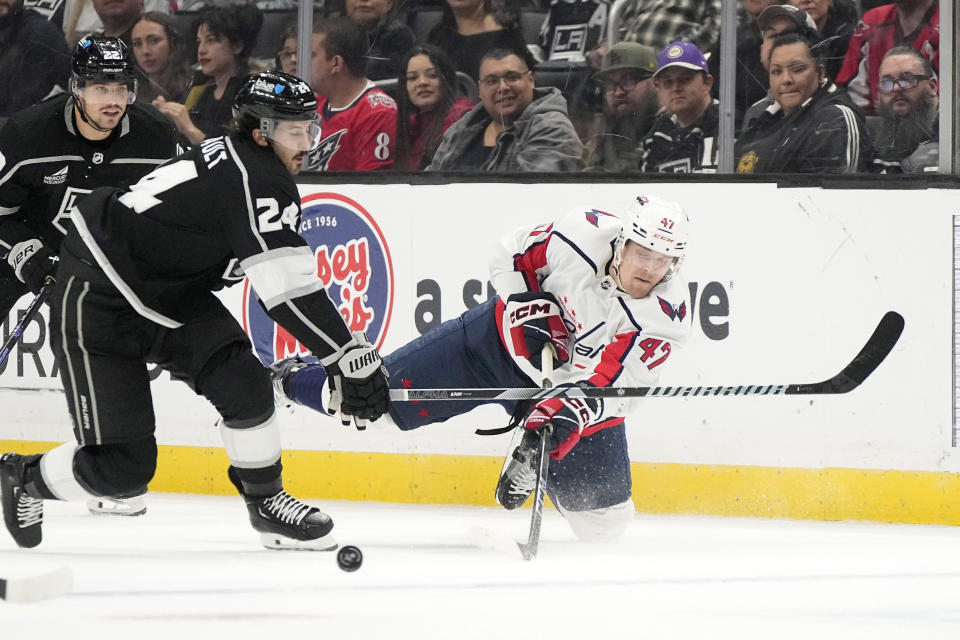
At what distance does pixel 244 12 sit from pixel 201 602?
277 centimetres

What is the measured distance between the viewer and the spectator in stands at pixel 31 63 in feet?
15.4

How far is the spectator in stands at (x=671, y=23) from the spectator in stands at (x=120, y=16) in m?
1.81

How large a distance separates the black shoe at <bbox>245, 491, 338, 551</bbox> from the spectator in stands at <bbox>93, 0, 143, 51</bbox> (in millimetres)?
2446

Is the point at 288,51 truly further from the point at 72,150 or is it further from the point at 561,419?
the point at 561,419

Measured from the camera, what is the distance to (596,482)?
339 cm

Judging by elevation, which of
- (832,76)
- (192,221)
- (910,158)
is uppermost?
(832,76)

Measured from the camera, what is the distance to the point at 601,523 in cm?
339

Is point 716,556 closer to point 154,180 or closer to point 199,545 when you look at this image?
point 199,545

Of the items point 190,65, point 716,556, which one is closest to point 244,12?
point 190,65

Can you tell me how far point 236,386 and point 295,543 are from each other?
464mm

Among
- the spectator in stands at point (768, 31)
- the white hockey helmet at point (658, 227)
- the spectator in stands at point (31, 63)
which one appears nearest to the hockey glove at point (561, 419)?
the white hockey helmet at point (658, 227)

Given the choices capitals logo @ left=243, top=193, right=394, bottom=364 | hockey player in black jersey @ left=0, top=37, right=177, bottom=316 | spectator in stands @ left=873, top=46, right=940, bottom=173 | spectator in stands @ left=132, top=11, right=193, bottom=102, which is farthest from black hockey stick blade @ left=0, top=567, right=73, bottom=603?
spectator in stands @ left=873, top=46, right=940, bottom=173

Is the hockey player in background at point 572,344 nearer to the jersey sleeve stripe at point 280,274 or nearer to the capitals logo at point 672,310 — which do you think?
the capitals logo at point 672,310

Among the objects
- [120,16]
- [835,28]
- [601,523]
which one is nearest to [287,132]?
[601,523]
